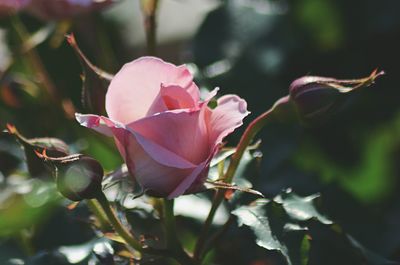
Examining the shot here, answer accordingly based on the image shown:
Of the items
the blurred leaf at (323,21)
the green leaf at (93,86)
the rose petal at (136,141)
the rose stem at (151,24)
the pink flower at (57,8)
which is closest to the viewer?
the rose petal at (136,141)

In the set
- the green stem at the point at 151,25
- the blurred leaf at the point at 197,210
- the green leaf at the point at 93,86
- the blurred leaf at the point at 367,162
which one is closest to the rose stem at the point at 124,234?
the green leaf at the point at 93,86

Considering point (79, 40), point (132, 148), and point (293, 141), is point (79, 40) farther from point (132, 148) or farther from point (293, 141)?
point (132, 148)

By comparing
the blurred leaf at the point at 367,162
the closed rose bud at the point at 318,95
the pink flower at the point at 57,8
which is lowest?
the blurred leaf at the point at 367,162

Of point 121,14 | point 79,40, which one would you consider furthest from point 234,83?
point 121,14

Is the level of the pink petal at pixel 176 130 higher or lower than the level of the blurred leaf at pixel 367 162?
higher

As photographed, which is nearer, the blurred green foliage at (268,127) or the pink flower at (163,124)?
the pink flower at (163,124)

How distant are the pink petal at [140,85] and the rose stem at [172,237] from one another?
89 millimetres

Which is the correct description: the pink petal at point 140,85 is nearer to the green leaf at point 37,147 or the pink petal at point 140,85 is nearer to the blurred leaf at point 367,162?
the green leaf at point 37,147

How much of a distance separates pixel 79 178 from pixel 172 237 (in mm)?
113

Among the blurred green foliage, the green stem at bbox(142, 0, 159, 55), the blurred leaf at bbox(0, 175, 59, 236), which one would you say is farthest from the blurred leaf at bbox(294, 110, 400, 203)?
the blurred leaf at bbox(0, 175, 59, 236)

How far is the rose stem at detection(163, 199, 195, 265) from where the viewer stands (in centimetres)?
73

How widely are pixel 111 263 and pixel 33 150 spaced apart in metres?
0.12

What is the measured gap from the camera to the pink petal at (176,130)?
26.1 inches

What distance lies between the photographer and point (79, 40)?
1.43 metres
